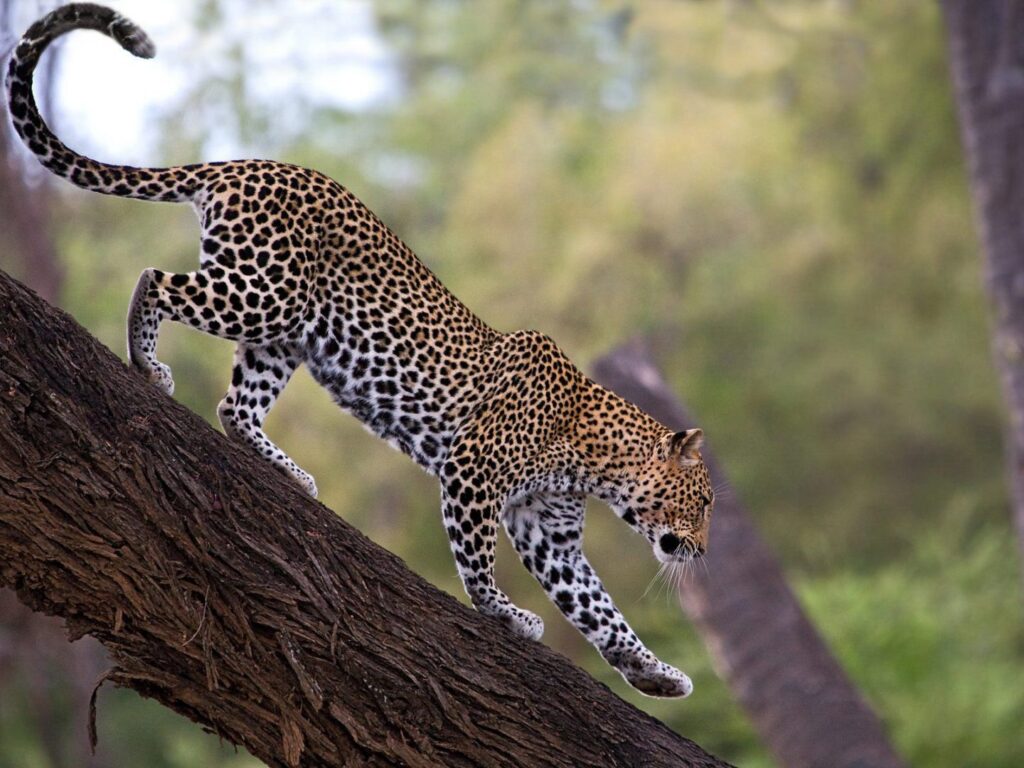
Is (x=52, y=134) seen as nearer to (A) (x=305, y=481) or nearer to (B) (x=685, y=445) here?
(A) (x=305, y=481)

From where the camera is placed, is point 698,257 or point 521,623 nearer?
point 521,623

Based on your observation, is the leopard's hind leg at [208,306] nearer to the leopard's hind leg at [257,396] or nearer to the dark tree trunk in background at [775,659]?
the leopard's hind leg at [257,396]

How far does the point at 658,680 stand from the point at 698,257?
1483 centimetres

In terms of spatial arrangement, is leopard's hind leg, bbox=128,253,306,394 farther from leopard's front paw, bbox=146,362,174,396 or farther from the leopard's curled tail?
the leopard's curled tail

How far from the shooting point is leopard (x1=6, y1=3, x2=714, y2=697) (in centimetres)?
378

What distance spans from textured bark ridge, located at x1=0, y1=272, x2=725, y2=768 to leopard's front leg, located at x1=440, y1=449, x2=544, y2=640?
194 millimetres

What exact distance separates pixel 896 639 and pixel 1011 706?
114cm

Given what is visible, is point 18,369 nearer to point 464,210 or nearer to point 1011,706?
point 1011,706

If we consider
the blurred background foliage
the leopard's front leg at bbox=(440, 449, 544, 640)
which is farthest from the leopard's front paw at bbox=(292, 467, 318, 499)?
the blurred background foliage

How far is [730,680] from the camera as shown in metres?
8.99

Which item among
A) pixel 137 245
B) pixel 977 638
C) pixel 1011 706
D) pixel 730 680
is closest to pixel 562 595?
pixel 730 680

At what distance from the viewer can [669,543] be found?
4539 millimetres

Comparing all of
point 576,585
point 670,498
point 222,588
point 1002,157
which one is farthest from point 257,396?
point 1002,157

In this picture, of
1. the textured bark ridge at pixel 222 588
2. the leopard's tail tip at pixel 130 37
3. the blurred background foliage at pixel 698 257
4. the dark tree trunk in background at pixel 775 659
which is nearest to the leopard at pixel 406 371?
the leopard's tail tip at pixel 130 37
